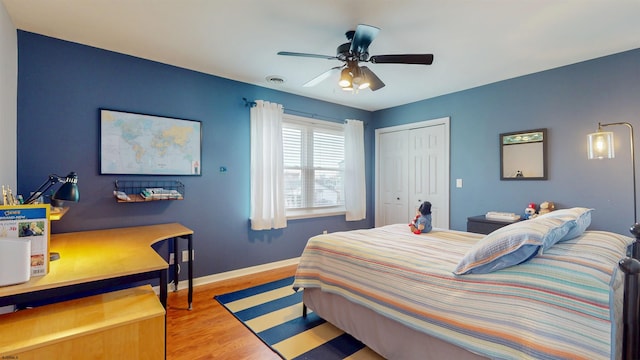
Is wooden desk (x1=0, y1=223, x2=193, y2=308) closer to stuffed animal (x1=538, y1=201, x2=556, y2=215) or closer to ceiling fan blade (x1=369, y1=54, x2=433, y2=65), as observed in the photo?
ceiling fan blade (x1=369, y1=54, x2=433, y2=65)

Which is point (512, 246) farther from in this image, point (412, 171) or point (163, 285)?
point (412, 171)

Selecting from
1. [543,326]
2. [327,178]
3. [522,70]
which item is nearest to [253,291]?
[327,178]

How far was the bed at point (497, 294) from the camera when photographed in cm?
112

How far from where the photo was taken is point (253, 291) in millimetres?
3131

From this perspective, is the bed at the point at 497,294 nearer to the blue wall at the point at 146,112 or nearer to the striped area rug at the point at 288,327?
the striped area rug at the point at 288,327

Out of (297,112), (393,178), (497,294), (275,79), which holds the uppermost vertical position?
(275,79)

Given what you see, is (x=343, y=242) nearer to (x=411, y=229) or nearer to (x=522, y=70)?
(x=411, y=229)

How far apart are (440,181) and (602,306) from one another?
3254 millimetres

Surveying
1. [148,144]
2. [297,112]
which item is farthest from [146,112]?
[297,112]

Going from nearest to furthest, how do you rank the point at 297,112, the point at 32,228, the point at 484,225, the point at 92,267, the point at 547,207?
the point at 32,228, the point at 92,267, the point at 547,207, the point at 484,225, the point at 297,112

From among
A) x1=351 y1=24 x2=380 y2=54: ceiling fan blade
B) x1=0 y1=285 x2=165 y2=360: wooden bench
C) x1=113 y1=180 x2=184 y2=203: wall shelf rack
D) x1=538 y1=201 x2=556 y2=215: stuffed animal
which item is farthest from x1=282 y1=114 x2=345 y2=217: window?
x1=0 y1=285 x2=165 y2=360: wooden bench

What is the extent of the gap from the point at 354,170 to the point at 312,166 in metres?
0.78

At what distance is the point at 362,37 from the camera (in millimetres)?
2125

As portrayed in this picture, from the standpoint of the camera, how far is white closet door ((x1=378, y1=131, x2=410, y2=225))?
15.5 feet
